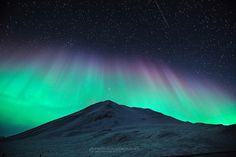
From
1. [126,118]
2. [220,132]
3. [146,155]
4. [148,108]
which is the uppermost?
[148,108]

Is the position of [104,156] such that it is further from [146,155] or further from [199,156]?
[199,156]

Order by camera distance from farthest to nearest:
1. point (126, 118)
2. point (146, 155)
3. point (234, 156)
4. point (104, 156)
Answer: point (126, 118), point (104, 156), point (146, 155), point (234, 156)

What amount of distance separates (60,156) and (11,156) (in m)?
8.19

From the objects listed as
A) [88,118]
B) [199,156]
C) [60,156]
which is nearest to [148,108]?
[88,118]

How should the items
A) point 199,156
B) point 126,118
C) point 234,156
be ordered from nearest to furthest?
point 234,156, point 199,156, point 126,118

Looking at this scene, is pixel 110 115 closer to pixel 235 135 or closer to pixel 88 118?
pixel 88 118

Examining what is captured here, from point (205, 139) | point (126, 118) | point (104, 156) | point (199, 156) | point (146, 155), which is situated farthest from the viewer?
point (126, 118)

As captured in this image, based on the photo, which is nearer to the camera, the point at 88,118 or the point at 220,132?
the point at 220,132

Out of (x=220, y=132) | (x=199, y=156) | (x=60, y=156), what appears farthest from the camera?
(x=220, y=132)

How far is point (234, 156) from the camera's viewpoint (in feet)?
40.8

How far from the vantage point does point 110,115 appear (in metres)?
101

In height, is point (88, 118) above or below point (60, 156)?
above

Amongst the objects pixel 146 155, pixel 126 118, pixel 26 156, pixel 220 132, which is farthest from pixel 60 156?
pixel 126 118

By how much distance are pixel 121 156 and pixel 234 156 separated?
15.3m
